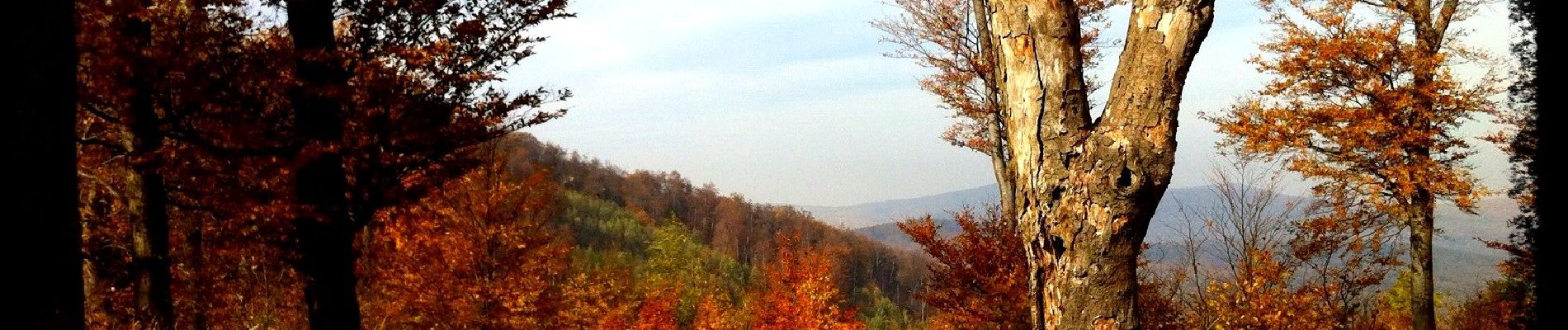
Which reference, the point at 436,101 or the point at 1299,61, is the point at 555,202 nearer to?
the point at 436,101

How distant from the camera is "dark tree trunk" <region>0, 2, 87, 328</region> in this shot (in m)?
2.06

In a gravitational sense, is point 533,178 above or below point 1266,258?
above

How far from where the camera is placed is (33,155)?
212 cm

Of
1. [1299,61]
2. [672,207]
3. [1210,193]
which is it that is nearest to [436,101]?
[1210,193]

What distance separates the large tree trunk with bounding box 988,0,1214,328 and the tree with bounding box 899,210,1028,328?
31.3 ft

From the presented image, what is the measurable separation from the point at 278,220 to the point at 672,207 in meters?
103

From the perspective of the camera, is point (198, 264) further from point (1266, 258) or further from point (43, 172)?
point (1266, 258)

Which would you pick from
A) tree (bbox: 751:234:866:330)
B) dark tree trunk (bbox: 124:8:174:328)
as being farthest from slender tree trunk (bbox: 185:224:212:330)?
tree (bbox: 751:234:866:330)

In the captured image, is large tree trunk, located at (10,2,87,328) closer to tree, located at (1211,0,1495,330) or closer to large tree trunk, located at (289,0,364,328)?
large tree trunk, located at (289,0,364,328)

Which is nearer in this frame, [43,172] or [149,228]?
[43,172]

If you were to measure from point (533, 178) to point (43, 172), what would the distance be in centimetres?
1745

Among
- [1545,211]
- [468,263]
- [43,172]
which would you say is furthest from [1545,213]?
[468,263]

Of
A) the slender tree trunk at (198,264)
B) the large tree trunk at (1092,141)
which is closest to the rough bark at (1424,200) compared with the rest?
the large tree trunk at (1092,141)

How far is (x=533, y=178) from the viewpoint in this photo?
62.8 ft
